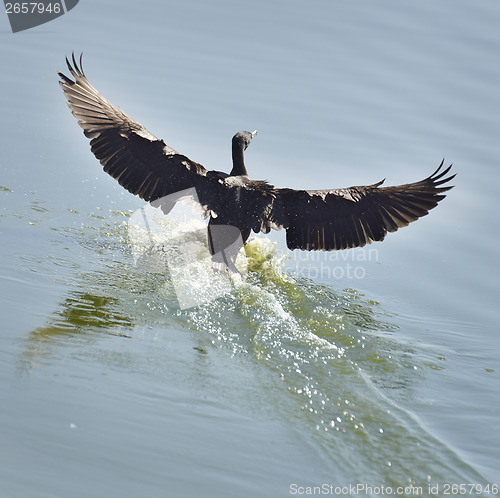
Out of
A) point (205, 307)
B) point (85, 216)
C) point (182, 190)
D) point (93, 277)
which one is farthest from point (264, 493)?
point (85, 216)

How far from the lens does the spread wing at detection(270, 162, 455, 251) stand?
7.04 m

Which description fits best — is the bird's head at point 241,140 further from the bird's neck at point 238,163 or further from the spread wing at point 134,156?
the spread wing at point 134,156

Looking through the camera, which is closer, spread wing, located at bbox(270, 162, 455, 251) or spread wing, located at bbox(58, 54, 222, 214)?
spread wing, located at bbox(58, 54, 222, 214)

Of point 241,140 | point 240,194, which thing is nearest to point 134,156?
point 240,194

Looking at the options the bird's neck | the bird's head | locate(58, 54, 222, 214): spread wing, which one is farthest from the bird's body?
the bird's head

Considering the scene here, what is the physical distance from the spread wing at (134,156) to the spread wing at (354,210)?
0.80 m

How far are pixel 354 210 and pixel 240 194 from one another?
3.87ft

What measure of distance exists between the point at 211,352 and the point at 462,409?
1.78m

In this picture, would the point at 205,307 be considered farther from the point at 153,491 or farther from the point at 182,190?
the point at 153,491

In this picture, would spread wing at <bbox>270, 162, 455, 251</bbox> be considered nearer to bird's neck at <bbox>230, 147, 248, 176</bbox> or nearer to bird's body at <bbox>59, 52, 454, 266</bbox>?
bird's body at <bbox>59, 52, 454, 266</bbox>

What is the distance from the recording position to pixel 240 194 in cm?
695

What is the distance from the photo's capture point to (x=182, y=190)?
6859 mm

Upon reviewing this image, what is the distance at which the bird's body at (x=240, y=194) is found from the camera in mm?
6848

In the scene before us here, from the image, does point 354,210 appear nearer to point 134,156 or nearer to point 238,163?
point 238,163
